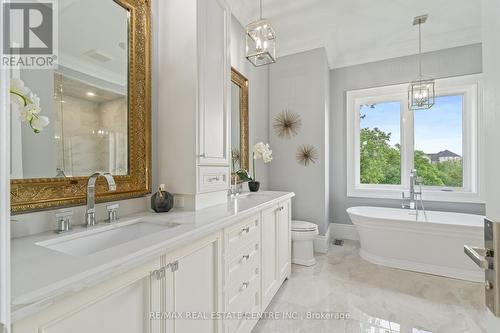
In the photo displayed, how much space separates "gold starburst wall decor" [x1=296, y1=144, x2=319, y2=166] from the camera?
3264 millimetres

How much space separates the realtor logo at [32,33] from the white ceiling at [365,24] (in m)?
1.89

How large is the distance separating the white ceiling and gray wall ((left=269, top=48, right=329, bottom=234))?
250mm

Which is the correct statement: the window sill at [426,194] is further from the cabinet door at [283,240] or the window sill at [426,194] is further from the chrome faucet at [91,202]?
the chrome faucet at [91,202]

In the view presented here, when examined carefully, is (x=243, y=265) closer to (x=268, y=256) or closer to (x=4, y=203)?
(x=268, y=256)

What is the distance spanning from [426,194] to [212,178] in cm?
326

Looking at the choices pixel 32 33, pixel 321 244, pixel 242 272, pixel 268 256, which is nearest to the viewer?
pixel 32 33

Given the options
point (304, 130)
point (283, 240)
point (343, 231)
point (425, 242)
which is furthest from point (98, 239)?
point (343, 231)

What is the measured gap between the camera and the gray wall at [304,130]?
10.6ft

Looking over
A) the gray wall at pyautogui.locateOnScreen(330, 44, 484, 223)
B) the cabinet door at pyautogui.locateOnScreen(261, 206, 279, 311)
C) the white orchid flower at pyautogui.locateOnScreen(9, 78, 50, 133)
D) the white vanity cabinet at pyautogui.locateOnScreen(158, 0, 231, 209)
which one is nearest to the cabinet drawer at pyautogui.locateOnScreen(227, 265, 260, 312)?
the cabinet door at pyautogui.locateOnScreen(261, 206, 279, 311)

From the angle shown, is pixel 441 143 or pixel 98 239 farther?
pixel 441 143

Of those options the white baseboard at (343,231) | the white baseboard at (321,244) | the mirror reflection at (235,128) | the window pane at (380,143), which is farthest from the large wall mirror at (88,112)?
the window pane at (380,143)

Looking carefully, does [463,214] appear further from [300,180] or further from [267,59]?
[267,59]

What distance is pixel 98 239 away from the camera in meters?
1.06

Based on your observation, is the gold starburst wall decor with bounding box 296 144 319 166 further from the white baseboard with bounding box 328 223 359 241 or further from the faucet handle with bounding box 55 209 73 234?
the faucet handle with bounding box 55 209 73 234
